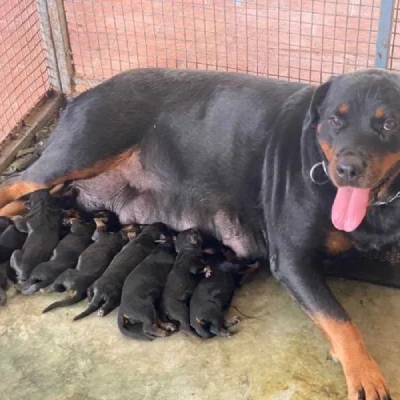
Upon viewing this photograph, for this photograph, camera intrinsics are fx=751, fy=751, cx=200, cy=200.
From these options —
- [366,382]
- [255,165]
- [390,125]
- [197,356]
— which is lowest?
[197,356]

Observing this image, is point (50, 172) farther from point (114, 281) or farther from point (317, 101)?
point (317, 101)

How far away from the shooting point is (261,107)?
125 inches

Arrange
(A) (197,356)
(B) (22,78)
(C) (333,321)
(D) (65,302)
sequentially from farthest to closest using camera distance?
(B) (22,78), (D) (65,302), (A) (197,356), (C) (333,321)

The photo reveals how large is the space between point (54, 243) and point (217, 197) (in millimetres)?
737

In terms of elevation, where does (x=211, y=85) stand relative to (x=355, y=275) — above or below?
above

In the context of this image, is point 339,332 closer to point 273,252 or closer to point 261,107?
point 273,252

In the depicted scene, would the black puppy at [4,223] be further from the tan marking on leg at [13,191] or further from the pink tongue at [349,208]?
the pink tongue at [349,208]

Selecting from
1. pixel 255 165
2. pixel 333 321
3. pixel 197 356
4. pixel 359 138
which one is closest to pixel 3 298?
pixel 197 356

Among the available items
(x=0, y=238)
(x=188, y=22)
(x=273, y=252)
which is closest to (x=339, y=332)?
(x=273, y=252)

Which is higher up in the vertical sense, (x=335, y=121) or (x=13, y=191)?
(x=335, y=121)

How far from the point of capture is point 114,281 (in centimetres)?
304

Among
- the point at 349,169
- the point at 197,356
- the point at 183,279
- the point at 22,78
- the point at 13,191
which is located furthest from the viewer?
the point at 22,78

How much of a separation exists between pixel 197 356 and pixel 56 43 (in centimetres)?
223

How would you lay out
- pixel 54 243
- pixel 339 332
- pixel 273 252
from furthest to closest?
pixel 54 243, pixel 273 252, pixel 339 332
